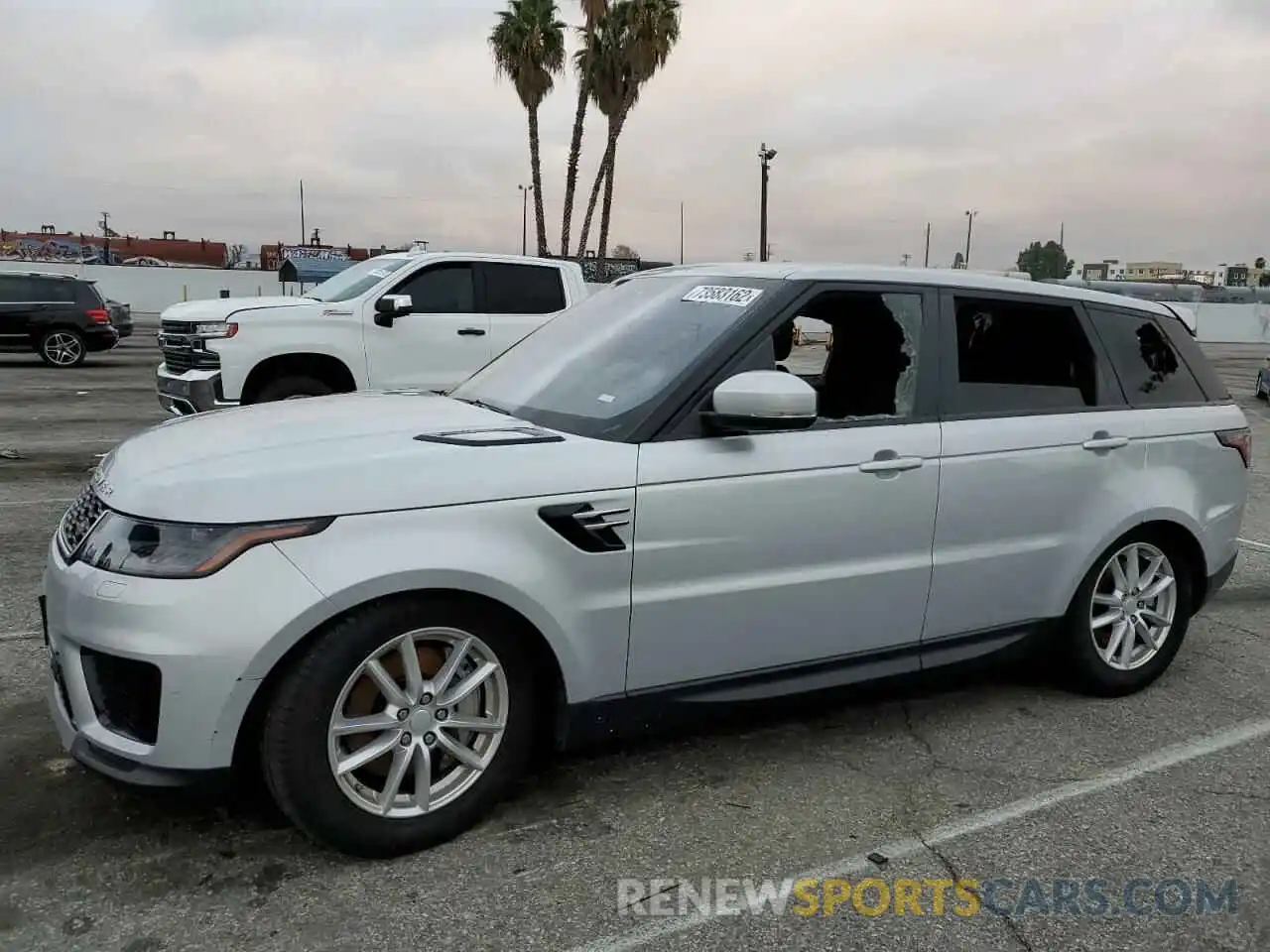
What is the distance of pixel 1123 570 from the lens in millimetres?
4305

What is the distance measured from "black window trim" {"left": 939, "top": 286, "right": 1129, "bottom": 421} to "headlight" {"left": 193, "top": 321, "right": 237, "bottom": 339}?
6.71 m

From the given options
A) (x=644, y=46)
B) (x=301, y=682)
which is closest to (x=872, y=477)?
(x=301, y=682)

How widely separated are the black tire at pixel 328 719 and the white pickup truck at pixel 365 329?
6.22 meters

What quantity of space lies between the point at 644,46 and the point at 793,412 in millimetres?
29601

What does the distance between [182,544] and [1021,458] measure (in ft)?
9.46

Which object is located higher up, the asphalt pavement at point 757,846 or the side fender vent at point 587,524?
the side fender vent at point 587,524

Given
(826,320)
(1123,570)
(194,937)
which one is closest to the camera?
(194,937)

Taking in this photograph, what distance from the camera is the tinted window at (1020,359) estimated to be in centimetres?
389

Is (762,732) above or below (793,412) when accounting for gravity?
below

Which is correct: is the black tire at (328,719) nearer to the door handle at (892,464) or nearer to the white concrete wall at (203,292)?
the door handle at (892,464)

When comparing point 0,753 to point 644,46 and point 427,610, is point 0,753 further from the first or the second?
point 644,46

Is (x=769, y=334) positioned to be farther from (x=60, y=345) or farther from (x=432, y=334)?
(x=60, y=345)

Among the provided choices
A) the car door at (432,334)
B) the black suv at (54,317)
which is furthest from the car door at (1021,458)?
the black suv at (54,317)

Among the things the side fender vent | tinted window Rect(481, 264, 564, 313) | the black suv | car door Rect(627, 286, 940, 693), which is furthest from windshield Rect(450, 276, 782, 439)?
the black suv
